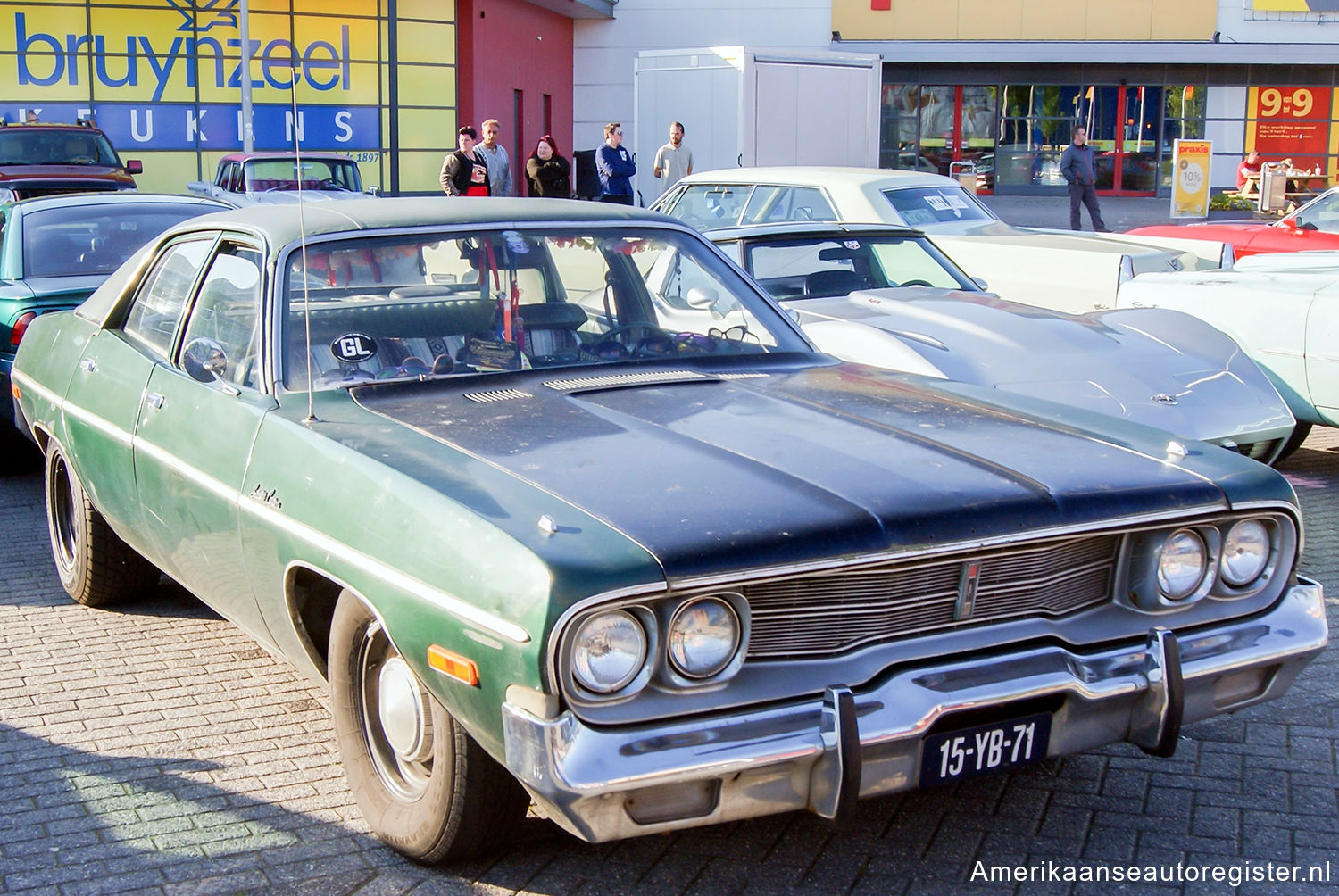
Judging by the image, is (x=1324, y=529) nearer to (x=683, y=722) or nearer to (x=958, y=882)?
(x=958, y=882)

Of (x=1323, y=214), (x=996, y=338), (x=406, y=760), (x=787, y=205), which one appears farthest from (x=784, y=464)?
(x=1323, y=214)

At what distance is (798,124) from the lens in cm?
1753

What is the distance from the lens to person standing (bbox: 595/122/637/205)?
631 inches

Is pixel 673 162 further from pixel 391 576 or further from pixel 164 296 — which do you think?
pixel 391 576

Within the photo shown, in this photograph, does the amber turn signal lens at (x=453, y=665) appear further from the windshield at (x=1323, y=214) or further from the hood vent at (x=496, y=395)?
the windshield at (x=1323, y=214)

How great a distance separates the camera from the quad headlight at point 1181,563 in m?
3.19

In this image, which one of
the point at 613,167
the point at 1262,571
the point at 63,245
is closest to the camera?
the point at 1262,571

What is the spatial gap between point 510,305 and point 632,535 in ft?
5.15

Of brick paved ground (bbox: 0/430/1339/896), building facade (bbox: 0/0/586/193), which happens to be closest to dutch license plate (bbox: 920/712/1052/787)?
brick paved ground (bbox: 0/430/1339/896)

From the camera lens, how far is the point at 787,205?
394 inches

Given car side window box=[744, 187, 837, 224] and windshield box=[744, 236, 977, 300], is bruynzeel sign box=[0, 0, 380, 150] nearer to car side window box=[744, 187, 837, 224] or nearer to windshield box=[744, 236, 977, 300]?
car side window box=[744, 187, 837, 224]

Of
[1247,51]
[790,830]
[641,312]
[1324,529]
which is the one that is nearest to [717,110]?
[1324,529]

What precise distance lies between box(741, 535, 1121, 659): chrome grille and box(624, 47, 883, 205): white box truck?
1392 centimetres

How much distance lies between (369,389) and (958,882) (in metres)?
1.99
